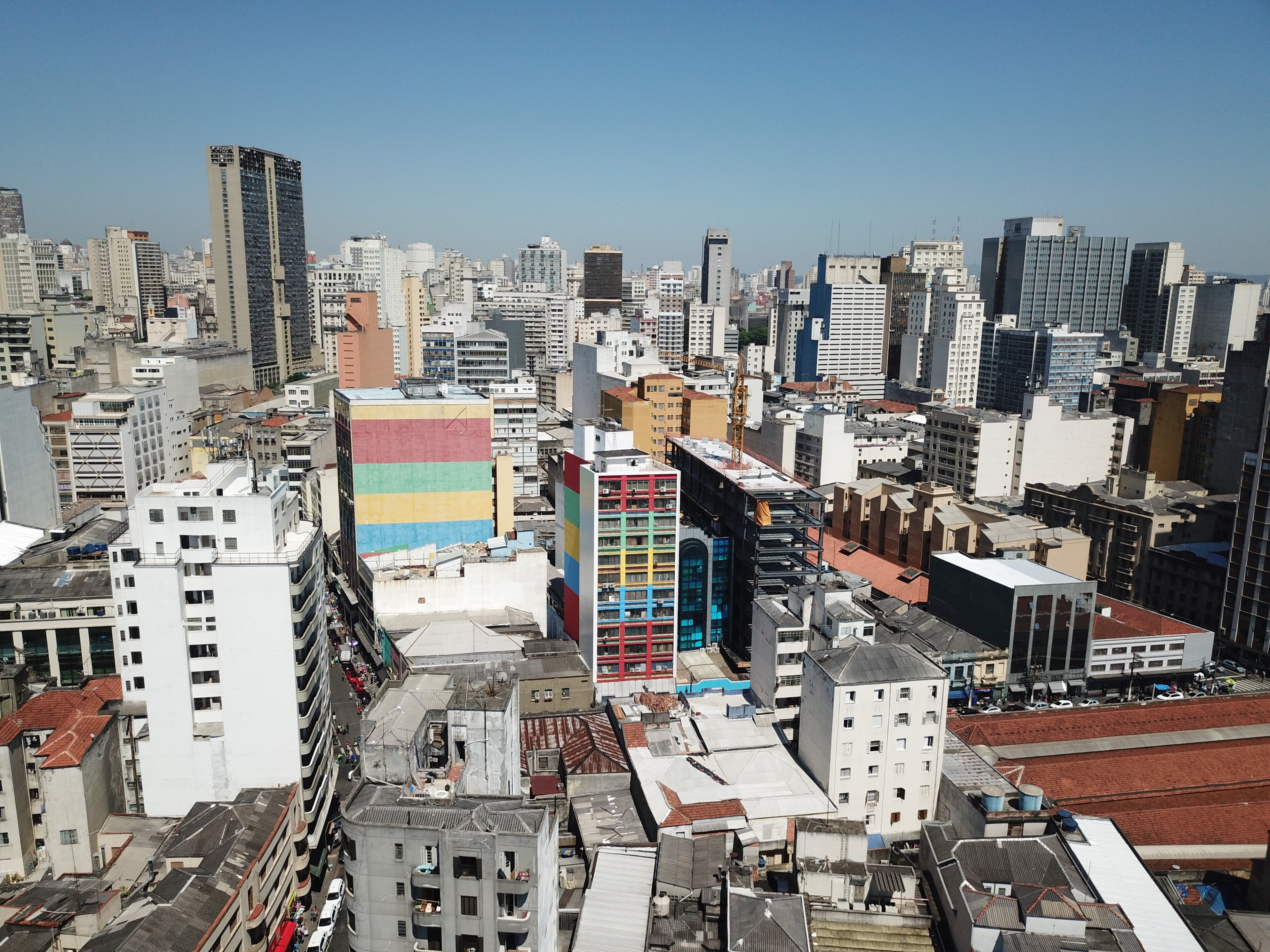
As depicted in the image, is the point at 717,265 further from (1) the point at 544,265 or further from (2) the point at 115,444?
(2) the point at 115,444

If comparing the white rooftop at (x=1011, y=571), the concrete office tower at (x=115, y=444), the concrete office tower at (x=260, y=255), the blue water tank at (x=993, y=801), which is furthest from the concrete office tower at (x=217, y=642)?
the concrete office tower at (x=260, y=255)

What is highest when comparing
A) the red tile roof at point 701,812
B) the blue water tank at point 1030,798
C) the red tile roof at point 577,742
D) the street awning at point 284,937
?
the blue water tank at point 1030,798

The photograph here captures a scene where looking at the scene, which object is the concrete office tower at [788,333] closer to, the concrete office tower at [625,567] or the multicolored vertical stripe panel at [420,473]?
the multicolored vertical stripe panel at [420,473]

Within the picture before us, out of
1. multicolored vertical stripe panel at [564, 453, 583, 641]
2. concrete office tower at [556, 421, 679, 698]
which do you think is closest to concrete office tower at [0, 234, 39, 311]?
multicolored vertical stripe panel at [564, 453, 583, 641]

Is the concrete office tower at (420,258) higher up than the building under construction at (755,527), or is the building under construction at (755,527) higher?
the concrete office tower at (420,258)

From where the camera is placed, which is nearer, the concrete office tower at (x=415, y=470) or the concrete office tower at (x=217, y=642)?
the concrete office tower at (x=217, y=642)

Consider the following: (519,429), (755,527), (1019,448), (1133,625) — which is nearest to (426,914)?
(755,527)

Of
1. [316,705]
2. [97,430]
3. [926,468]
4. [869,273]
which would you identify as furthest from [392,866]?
[869,273]

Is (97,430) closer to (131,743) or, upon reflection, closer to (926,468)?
(131,743)
